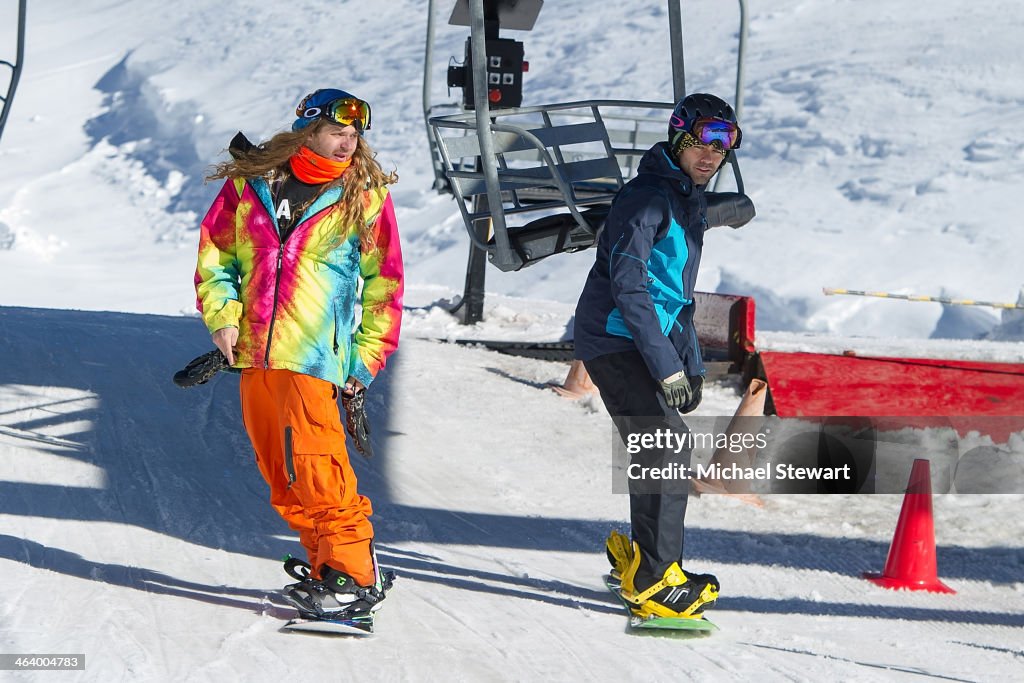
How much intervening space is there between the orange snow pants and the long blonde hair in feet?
1.64

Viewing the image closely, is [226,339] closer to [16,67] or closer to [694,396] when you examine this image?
[694,396]

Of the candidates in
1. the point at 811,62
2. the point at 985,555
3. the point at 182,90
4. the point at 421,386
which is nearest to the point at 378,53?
the point at 182,90

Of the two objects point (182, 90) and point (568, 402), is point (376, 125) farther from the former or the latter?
point (568, 402)

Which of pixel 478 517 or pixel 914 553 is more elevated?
pixel 914 553

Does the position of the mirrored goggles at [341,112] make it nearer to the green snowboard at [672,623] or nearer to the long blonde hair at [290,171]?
the long blonde hair at [290,171]

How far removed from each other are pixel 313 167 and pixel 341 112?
0.61ft

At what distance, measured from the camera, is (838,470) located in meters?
6.62

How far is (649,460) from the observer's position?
3.86m

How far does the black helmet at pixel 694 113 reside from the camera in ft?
13.0

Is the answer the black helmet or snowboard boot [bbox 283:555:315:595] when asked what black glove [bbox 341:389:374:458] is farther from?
the black helmet

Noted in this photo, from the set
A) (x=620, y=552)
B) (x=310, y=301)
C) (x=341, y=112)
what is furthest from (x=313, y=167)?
(x=620, y=552)

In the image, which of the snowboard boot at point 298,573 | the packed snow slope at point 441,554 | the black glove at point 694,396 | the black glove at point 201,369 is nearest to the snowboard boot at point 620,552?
the packed snow slope at point 441,554

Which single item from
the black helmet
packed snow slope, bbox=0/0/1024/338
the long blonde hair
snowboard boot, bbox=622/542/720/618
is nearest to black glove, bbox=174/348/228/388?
the long blonde hair

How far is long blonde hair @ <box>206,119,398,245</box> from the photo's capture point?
373 centimetres
